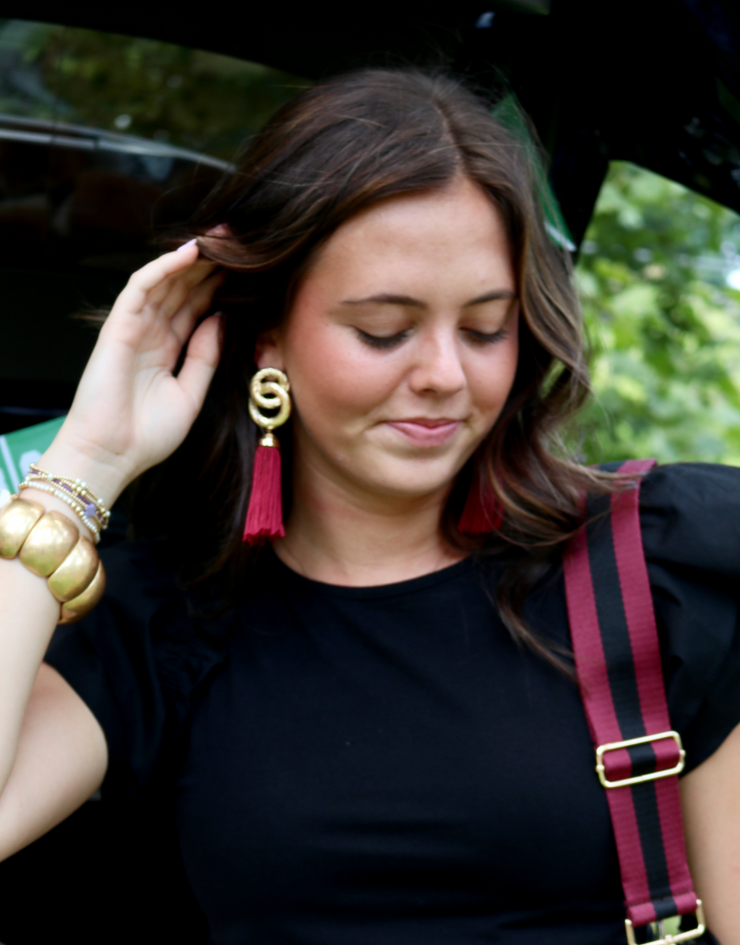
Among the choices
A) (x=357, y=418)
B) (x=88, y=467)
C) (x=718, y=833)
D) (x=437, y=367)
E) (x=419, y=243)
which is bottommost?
(x=718, y=833)

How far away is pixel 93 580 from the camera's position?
1.52m

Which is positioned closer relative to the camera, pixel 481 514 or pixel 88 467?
pixel 88 467

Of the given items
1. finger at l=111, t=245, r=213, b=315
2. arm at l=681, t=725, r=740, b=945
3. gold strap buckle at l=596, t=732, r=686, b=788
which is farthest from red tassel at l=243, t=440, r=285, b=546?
arm at l=681, t=725, r=740, b=945

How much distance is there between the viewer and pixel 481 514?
1678 millimetres

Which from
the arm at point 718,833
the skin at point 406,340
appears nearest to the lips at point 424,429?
the skin at point 406,340

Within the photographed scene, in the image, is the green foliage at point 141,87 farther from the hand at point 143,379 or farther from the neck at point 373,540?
the neck at point 373,540

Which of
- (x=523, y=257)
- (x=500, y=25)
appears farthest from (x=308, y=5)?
(x=523, y=257)

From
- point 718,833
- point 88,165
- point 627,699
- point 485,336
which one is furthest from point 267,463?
point 718,833

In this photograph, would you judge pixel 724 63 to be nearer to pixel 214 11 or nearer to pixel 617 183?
pixel 214 11

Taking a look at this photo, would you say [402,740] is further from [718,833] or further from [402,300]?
[402,300]

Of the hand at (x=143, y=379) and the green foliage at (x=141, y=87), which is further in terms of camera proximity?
the green foliage at (x=141, y=87)

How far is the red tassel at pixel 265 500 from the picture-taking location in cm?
162

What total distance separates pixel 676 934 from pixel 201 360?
3.95 feet

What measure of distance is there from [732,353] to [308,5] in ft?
11.2
